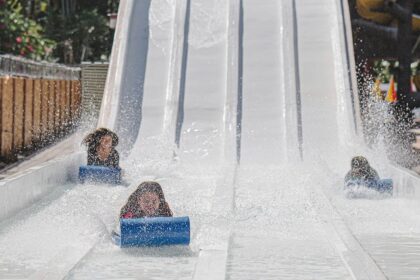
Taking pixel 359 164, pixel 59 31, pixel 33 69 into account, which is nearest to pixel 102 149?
pixel 359 164

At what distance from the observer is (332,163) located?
10.7 m

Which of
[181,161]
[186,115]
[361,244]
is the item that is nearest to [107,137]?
[181,161]

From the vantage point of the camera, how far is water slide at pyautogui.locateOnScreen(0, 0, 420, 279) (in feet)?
17.7

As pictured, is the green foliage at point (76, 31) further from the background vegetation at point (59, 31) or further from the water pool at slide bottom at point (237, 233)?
the water pool at slide bottom at point (237, 233)

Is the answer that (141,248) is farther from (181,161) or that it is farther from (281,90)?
(281,90)

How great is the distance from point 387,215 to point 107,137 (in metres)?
3.57

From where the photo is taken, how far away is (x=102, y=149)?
378 inches

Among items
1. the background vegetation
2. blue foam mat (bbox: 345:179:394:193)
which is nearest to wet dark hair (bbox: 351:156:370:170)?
blue foam mat (bbox: 345:179:394:193)

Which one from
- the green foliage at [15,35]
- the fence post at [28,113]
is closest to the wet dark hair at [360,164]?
the fence post at [28,113]

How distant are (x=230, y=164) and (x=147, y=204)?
4.70 metres

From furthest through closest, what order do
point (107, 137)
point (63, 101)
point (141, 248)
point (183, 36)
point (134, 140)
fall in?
point (63, 101) < point (183, 36) < point (134, 140) < point (107, 137) < point (141, 248)

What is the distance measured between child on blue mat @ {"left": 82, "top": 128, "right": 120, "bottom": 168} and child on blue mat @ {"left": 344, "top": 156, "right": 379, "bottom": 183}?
252cm

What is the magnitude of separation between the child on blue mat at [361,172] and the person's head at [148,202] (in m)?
2.93

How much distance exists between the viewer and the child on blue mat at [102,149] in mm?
9484
